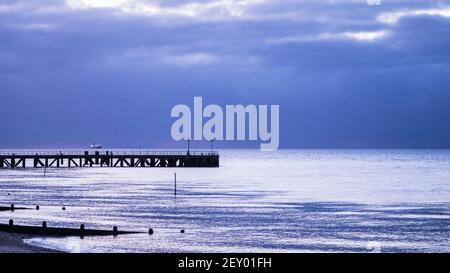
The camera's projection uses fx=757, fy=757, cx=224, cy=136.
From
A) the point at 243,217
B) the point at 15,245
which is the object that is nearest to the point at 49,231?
the point at 15,245

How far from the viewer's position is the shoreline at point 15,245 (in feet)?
94.7

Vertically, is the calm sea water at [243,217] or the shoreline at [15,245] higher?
the shoreline at [15,245]

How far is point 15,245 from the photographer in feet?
100

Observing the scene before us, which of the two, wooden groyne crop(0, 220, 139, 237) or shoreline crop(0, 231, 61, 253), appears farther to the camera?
wooden groyne crop(0, 220, 139, 237)

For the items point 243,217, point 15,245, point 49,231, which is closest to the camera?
point 15,245

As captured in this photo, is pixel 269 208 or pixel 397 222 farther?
pixel 269 208

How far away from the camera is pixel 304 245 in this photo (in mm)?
36094

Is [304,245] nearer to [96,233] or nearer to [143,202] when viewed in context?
Answer: [96,233]

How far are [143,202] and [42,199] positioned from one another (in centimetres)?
831

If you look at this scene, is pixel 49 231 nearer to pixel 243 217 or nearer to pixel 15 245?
pixel 15 245

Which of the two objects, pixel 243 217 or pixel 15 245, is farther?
pixel 243 217

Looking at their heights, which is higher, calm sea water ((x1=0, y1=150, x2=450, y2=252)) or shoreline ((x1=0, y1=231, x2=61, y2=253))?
shoreline ((x1=0, y1=231, x2=61, y2=253))

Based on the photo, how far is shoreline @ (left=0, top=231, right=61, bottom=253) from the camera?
1136 inches
